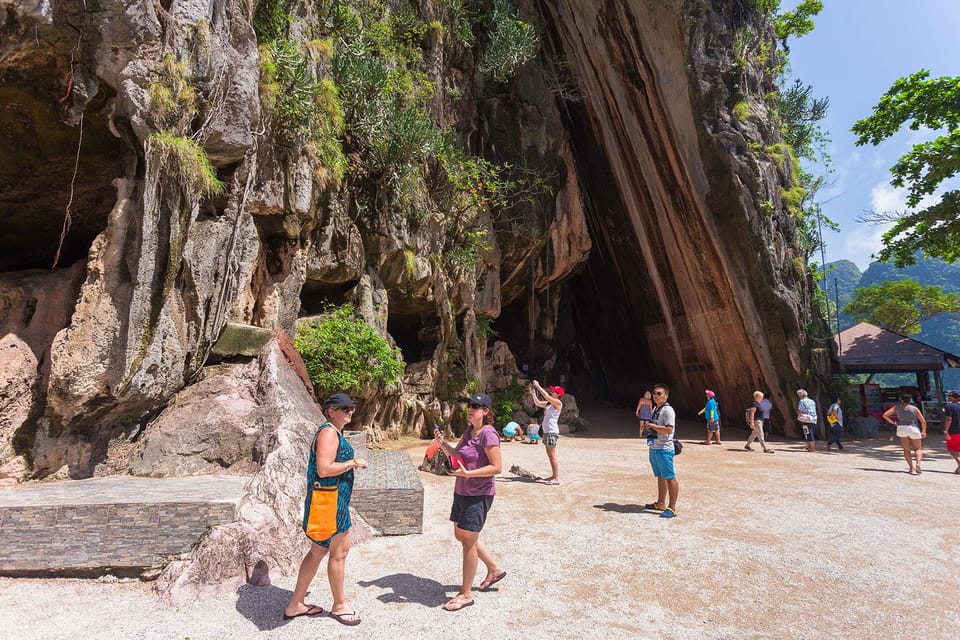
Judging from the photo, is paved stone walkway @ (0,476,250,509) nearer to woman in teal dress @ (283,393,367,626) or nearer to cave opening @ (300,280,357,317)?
woman in teal dress @ (283,393,367,626)

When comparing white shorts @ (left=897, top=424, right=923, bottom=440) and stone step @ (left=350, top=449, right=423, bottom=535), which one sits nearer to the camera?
stone step @ (left=350, top=449, right=423, bottom=535)

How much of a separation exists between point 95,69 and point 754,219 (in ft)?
50.9

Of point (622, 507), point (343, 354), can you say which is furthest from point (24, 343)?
point (622, 507)

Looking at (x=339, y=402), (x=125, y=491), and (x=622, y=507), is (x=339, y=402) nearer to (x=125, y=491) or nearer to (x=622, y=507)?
(x=125, y=491)

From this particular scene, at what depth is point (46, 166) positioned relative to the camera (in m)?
6.17

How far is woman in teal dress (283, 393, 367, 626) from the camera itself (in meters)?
2.91

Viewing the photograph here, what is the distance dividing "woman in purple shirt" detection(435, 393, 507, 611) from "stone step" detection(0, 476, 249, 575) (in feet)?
6.31

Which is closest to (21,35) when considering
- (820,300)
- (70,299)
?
(70,299)

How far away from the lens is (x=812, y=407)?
37.3 ft

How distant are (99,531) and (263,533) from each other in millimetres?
1138

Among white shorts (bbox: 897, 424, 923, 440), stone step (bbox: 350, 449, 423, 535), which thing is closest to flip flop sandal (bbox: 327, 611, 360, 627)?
stone step (bbox: 350, 449, 423, 535)

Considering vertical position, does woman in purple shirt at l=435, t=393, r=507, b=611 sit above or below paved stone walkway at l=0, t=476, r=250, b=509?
above

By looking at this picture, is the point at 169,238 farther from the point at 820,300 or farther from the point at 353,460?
the point at 820,300

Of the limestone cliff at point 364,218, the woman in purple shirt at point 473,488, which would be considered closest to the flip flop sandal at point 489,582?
the woman in purple shirt at point 473,488
